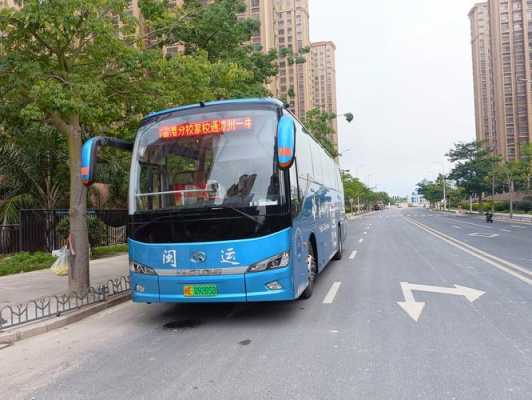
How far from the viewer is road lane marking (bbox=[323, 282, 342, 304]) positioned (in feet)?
24.5

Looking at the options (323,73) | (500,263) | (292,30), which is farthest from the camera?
(323,73)

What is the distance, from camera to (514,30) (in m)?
79.4

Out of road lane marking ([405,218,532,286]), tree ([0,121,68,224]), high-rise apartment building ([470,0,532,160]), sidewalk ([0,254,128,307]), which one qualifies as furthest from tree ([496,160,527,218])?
sidewalk ([0,254,128,307])

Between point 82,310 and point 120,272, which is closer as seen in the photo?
point 82,310

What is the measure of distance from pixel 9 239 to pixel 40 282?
19.3 feet

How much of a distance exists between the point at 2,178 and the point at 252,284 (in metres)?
14.4

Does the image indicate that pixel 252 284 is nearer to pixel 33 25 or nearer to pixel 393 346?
pixel 393 346

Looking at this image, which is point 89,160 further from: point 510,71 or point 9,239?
point 510,71

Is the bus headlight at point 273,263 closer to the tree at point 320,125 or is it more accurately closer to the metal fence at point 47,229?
the metal fence at point 47,229

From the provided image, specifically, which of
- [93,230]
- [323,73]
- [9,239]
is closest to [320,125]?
[93,230]

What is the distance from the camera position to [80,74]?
8.34 m

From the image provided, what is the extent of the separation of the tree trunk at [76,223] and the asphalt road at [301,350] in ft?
3.83

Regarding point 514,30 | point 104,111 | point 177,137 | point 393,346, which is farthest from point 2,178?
point 514,30

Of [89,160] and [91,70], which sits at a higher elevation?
[91,70]
